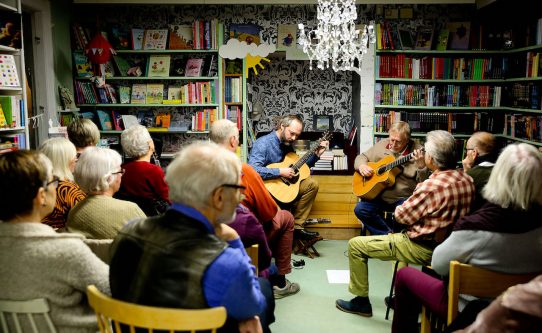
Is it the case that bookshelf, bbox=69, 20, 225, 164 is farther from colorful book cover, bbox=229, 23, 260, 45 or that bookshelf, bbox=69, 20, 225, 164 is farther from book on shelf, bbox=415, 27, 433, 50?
book on shelf, bbox=415, 27, 433, 50

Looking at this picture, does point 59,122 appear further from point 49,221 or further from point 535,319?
point 535,319

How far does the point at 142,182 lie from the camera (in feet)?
9.75

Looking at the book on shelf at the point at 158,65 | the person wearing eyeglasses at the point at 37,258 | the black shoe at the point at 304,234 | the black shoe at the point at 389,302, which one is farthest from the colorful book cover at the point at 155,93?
the person wearing eyeglasses at the point at 37,258

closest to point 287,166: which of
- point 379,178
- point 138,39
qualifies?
point 379,178

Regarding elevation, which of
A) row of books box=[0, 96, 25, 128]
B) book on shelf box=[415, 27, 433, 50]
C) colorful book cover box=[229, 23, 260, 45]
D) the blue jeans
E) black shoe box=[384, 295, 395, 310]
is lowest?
black shoe box=[384, 295, 395, 310]

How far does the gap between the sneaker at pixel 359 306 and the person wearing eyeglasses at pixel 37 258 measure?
2.02 meters

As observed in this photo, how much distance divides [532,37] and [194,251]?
15.1ft

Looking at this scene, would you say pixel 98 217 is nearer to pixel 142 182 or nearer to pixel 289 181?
pixel 142 182

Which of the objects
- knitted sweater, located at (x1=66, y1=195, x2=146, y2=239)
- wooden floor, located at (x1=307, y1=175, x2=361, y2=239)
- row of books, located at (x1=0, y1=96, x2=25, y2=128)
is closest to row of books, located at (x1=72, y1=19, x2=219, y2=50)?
row of books, located at (x1=0, y1=96, x2=25, y2=128)

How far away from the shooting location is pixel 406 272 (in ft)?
8.34

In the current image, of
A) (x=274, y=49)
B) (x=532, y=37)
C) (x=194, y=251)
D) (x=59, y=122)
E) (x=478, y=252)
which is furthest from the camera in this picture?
(x=274, y=49)

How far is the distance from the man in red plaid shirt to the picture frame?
3.13 metres

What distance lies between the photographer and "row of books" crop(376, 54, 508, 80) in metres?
5.52

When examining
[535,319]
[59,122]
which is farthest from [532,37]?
[59,122]
